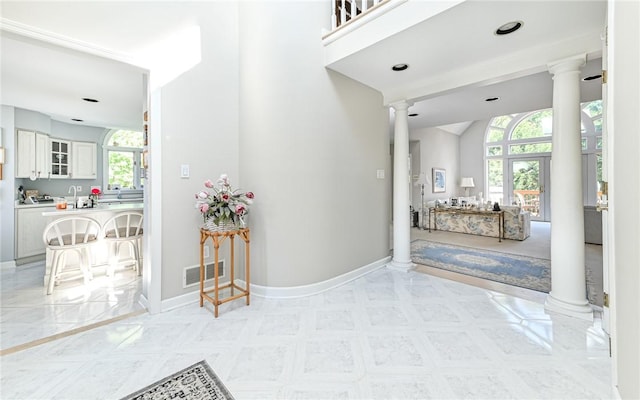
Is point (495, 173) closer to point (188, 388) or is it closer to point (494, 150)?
point (494, 150)

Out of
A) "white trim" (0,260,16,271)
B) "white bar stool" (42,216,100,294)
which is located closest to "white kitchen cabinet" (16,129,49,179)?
"white trim" (0,260,16,271)

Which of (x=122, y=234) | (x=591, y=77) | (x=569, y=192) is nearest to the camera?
(x=569, y=192)

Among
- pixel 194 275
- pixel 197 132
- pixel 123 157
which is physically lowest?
pixel 194 275

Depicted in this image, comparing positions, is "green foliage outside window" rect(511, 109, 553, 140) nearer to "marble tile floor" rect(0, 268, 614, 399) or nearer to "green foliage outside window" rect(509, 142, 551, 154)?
"green foliage outside window" rect(509, 142, 551, 154)

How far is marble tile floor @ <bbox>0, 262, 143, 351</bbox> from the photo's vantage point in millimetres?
2139

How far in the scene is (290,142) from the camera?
9.08 feet

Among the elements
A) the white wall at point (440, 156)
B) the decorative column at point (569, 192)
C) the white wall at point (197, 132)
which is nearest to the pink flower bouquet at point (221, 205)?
the white wall at point (197, 132)

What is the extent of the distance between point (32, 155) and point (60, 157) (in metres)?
0.69

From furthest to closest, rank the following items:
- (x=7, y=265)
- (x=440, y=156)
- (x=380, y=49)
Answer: (x=440, y=156), (x=7, y=265), (x=380, y=49)

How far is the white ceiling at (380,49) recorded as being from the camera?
197 centimetres

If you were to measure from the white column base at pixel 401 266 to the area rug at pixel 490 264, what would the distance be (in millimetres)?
448

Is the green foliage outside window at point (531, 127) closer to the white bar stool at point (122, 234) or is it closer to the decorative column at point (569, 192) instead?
the decorative column at point (569, 192)

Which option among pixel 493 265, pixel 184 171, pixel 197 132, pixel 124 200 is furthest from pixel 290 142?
pixel 124 200

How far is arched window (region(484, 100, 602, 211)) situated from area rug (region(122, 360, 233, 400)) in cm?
960
